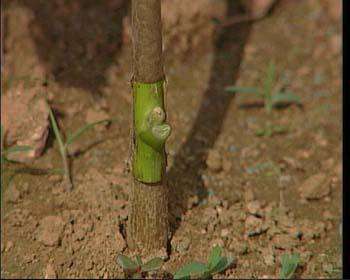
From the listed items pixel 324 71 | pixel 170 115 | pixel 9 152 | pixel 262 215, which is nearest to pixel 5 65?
pixel 9 152

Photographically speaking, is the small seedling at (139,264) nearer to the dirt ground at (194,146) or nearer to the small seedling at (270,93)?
the dirt ground at (194,146)

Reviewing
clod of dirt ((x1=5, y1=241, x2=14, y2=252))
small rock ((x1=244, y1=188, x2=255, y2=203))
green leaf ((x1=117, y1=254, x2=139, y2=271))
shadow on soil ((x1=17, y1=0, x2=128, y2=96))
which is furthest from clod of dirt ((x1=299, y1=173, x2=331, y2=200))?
clod of dirt ((x1=5, y1=241, x2=14, y2=252))

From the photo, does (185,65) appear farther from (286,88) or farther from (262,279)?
(262,279)

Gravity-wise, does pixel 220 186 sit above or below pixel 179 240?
above

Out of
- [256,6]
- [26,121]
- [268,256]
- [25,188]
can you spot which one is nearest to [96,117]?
[26,121]

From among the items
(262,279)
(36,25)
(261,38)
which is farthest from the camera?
(261,38)

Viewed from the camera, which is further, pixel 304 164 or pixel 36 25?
pixel 36 25

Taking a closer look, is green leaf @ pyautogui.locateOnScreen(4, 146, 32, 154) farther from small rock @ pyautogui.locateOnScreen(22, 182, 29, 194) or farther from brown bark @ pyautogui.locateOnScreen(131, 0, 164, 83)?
brown bark @ pyautogui.locateOnScreen(131, 0, 164, 83)
